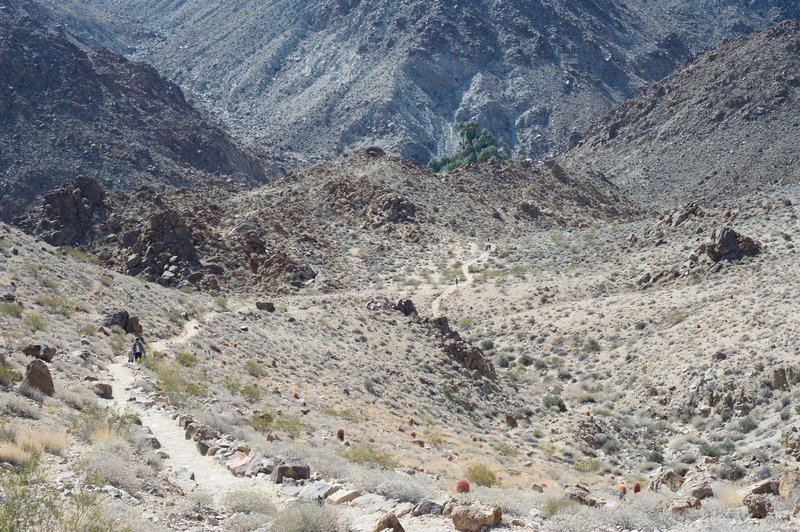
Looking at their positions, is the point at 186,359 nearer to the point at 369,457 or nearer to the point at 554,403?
the point at 369,457

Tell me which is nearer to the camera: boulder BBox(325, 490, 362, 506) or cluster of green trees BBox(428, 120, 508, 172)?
boulder BBox(325, 490, 362, 506)

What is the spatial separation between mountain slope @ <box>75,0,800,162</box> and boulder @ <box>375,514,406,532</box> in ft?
316

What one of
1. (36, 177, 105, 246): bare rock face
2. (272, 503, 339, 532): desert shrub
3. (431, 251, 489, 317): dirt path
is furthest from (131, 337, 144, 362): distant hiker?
(36, 177, 105, 246): bare rock face

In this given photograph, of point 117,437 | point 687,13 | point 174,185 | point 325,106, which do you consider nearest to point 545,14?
point 687,13

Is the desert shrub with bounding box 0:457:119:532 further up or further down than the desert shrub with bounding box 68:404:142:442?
further up

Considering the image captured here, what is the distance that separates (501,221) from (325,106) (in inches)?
2472

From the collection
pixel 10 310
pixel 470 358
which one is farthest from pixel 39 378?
pixel 470 358

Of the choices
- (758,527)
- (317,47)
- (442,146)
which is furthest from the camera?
(317,47)

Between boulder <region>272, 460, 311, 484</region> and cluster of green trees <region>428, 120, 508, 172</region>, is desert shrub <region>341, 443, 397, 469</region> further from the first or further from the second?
cluster of green trees <region>428, 120, 508, 172</region>

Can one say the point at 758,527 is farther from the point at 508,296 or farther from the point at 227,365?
the point at 508,296

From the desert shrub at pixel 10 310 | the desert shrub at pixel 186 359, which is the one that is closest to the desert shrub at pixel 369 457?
the desert shrub at pixel 186 359

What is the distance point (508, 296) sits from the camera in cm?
3866

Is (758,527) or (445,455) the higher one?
(758,527)

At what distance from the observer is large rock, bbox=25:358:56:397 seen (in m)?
12.3
